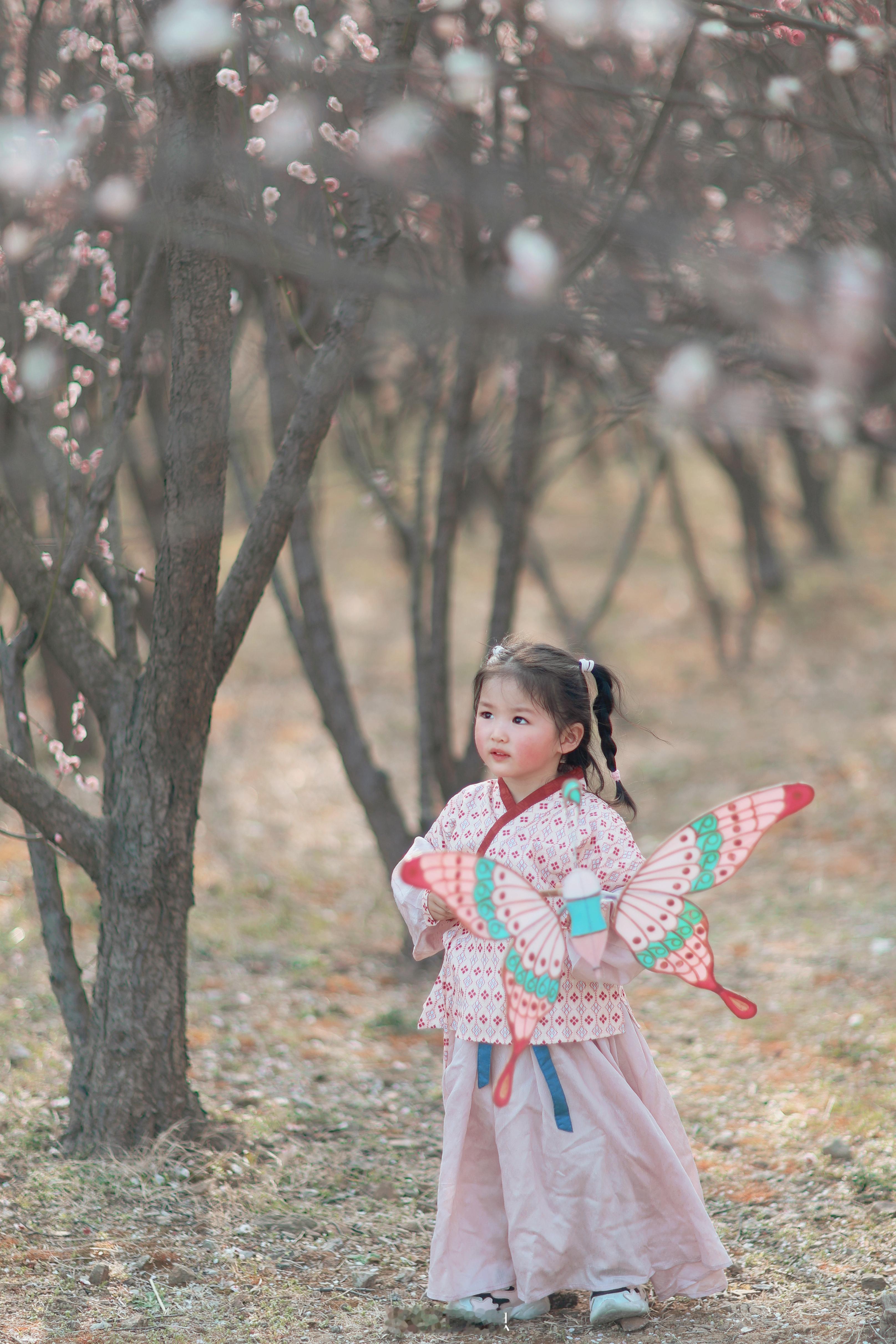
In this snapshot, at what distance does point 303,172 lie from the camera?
133 inches

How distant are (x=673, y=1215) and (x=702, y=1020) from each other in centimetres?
203

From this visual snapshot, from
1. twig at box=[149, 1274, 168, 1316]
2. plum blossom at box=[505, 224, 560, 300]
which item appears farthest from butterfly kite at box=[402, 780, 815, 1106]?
plum blossom at box=[505, 224, 560, 300]

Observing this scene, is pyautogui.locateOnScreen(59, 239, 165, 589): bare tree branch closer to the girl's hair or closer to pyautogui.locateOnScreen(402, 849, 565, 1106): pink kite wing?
the girl's hair

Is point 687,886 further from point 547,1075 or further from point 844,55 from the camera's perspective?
point 844,55

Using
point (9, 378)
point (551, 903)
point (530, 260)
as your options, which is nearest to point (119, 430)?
point (9, 378)

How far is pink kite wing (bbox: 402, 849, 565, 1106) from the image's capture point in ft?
7.47

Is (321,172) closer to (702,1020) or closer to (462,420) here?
(462,420)

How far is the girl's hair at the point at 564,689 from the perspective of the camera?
251 centimetres

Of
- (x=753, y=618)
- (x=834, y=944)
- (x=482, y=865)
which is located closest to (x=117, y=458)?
(x=482, y=865)

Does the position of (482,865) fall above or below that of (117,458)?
below

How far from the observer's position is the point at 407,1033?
432 centimetres

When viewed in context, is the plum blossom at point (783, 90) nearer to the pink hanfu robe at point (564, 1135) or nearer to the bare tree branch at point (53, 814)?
the pink hanfu robe at point (564, 1135)

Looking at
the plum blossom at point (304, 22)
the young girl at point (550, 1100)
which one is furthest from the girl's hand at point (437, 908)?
the plum blossom at point (304, 22)

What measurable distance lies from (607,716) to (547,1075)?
2.37ft
